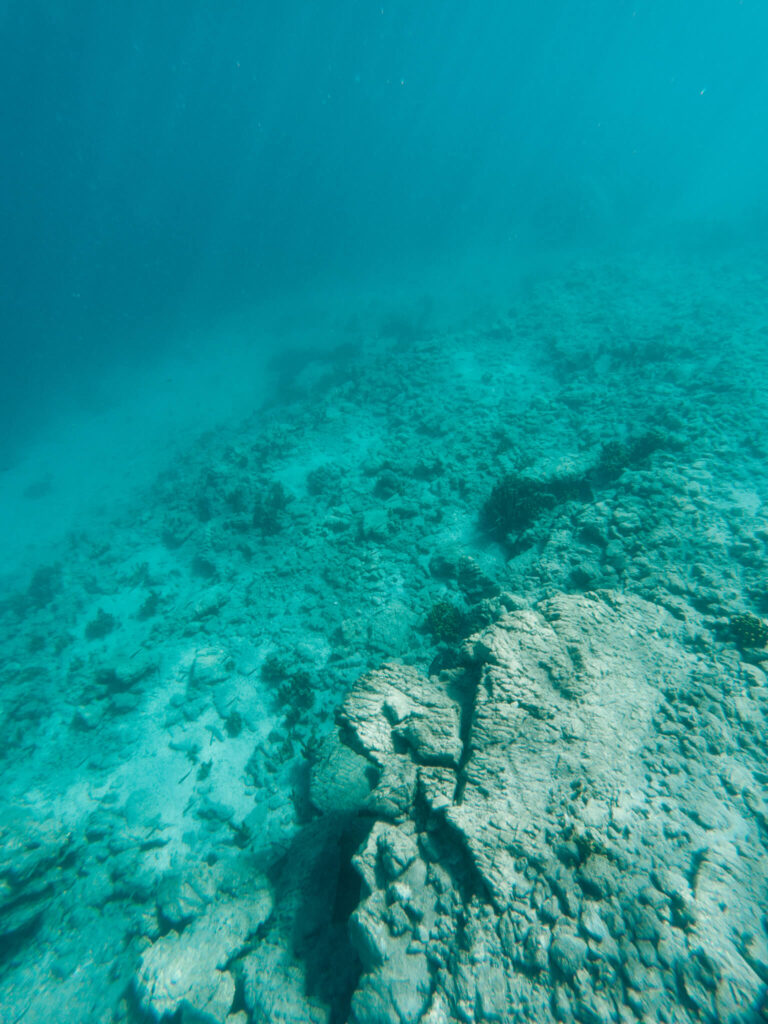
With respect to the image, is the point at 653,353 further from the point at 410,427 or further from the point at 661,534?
the point at 661,534

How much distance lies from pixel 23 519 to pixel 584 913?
35580mm

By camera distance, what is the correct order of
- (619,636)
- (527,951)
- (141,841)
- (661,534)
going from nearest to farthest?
1. (527,951)
2. (619,636)
3. (141,841)
4. (661,534)

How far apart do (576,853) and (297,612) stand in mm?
9921

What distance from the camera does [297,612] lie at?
14.0 meters

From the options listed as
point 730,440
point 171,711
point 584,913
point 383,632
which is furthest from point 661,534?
point 171,711

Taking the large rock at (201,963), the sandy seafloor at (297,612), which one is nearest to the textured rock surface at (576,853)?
the sandy seafloor at (297,612)

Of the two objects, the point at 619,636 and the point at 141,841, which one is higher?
the point at 619,636

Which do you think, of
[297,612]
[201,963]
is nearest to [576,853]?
[201,963]

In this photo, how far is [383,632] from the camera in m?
12.4

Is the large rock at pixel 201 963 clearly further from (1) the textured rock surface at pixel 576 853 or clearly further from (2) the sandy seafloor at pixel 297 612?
(1) the textured rock surface at pixel 576 853

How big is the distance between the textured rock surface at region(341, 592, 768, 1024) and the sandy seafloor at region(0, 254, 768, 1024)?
5.5 inches

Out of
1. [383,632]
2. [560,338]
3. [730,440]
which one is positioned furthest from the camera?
[560,338]

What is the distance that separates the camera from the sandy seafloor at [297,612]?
8.12m

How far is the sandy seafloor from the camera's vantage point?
812 centimetres
